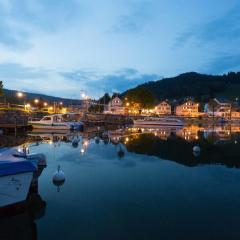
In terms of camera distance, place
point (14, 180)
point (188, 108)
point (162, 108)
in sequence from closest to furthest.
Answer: point (14, 180)
point (188, 108)
point (162, 108)

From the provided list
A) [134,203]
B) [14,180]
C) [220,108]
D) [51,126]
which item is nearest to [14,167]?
[14,180]

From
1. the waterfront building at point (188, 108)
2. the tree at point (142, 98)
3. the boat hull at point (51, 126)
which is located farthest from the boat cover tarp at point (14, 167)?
the waterfront building at point (188, 108)

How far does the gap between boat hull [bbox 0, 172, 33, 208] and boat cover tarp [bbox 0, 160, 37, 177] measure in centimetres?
16

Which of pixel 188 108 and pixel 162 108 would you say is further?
pixel 162 108

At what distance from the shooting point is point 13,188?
42.2 ft

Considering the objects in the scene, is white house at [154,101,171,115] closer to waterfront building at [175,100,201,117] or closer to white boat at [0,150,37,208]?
waterfront building at [175,100,201,117]

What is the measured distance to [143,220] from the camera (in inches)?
524

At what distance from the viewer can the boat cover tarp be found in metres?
12.5

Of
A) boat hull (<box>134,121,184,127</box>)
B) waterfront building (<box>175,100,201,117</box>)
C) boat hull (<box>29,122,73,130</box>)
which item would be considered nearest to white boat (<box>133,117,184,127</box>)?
boat hull (<box>134,121,184,127</box>)

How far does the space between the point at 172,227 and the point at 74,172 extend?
450 inches

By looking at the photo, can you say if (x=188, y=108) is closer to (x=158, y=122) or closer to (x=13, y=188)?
(x=158, y=122)

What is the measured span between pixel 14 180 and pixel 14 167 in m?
0.53

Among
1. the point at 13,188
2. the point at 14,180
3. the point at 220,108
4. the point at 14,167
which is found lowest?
the point at 13,188

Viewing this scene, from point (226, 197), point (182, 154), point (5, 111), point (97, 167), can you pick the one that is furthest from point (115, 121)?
point (226, 197)
